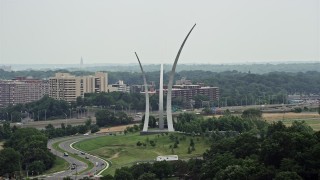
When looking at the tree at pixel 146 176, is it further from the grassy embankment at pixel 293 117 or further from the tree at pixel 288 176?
the grassy embankment at pixel 293 117

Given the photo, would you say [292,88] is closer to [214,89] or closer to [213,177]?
[214,89]

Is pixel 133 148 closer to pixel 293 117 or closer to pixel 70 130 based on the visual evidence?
pixel 70 130

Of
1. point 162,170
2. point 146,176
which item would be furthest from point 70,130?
point 146,176

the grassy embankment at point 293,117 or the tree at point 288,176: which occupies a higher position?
the tree at point 288,176

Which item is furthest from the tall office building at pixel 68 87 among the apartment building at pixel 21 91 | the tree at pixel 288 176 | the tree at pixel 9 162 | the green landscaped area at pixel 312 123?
the tree at pixel 288 176

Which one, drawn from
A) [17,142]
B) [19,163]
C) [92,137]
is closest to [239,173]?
[19,163]
